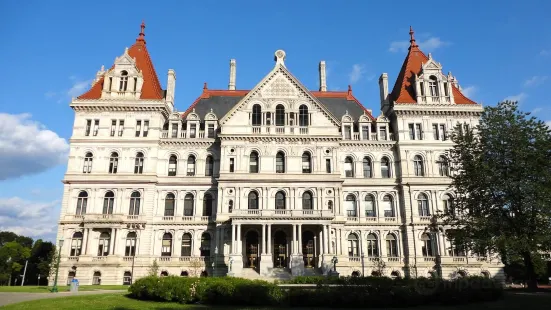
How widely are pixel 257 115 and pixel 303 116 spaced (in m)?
5.15

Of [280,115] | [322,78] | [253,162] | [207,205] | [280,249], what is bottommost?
[280,249]

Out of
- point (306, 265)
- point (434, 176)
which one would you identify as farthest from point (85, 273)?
point (434, 176)

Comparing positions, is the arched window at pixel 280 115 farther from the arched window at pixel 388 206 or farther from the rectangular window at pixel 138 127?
the rectangular window at pixel 138 127

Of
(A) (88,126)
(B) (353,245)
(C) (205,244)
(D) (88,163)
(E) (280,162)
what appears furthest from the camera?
(A) (88,126)

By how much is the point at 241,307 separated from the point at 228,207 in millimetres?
23051

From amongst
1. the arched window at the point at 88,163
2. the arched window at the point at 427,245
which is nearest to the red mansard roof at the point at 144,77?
the arched window at the point at 88,163

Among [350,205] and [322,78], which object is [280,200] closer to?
[350,205]

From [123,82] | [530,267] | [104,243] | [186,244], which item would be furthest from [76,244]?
[530,267]

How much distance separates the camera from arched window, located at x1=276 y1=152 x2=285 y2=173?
44562mm

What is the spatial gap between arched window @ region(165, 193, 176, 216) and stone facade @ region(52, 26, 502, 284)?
12 centimetres

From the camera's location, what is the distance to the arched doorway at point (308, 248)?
41.8 m

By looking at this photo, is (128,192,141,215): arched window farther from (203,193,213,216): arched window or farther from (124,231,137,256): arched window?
(203,193,213,216): arched window

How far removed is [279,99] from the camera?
46250 millimetres

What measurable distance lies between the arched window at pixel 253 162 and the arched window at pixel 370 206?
12744 millimetres
